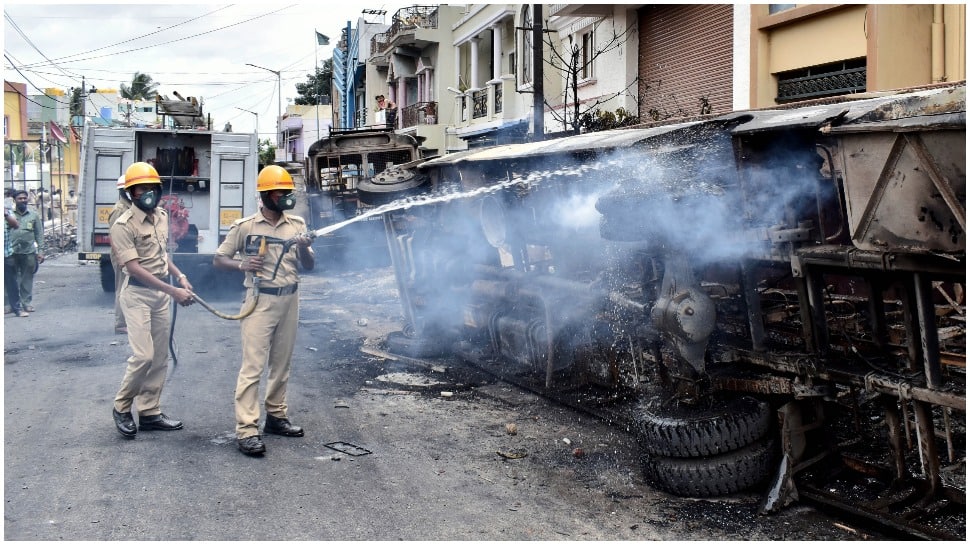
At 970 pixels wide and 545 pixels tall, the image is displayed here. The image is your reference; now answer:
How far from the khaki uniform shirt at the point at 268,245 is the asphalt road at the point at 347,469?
108 centimetres

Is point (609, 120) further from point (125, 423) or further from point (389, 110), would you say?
point (389, 110)

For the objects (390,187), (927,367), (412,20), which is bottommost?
(927,367)

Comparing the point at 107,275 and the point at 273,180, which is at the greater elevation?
the point at 273,180

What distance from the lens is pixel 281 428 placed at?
5793 millimetres

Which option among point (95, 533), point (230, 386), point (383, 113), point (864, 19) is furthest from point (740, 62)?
point (383, 113)

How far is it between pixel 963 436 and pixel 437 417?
3.44 metres

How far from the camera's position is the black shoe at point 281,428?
5.78 meters

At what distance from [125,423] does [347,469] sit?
1.70 m

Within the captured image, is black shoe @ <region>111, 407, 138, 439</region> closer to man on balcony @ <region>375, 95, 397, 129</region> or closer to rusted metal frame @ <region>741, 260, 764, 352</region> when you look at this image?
rusted metal frame @ <region>741, 260, 764, 352</region>

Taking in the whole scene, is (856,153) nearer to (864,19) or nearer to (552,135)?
(552,135)

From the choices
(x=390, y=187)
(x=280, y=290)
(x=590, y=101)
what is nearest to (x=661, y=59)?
(x=590, y=101)

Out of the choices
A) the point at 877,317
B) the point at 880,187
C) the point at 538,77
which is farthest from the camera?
the point at 538,77

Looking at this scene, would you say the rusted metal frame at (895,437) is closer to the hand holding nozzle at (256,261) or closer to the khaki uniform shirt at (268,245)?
the khaki uniform shirt at (268,245)

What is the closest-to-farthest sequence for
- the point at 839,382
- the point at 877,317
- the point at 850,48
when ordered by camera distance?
the point at 839,382
the point at 877,317
the point at 850,48
